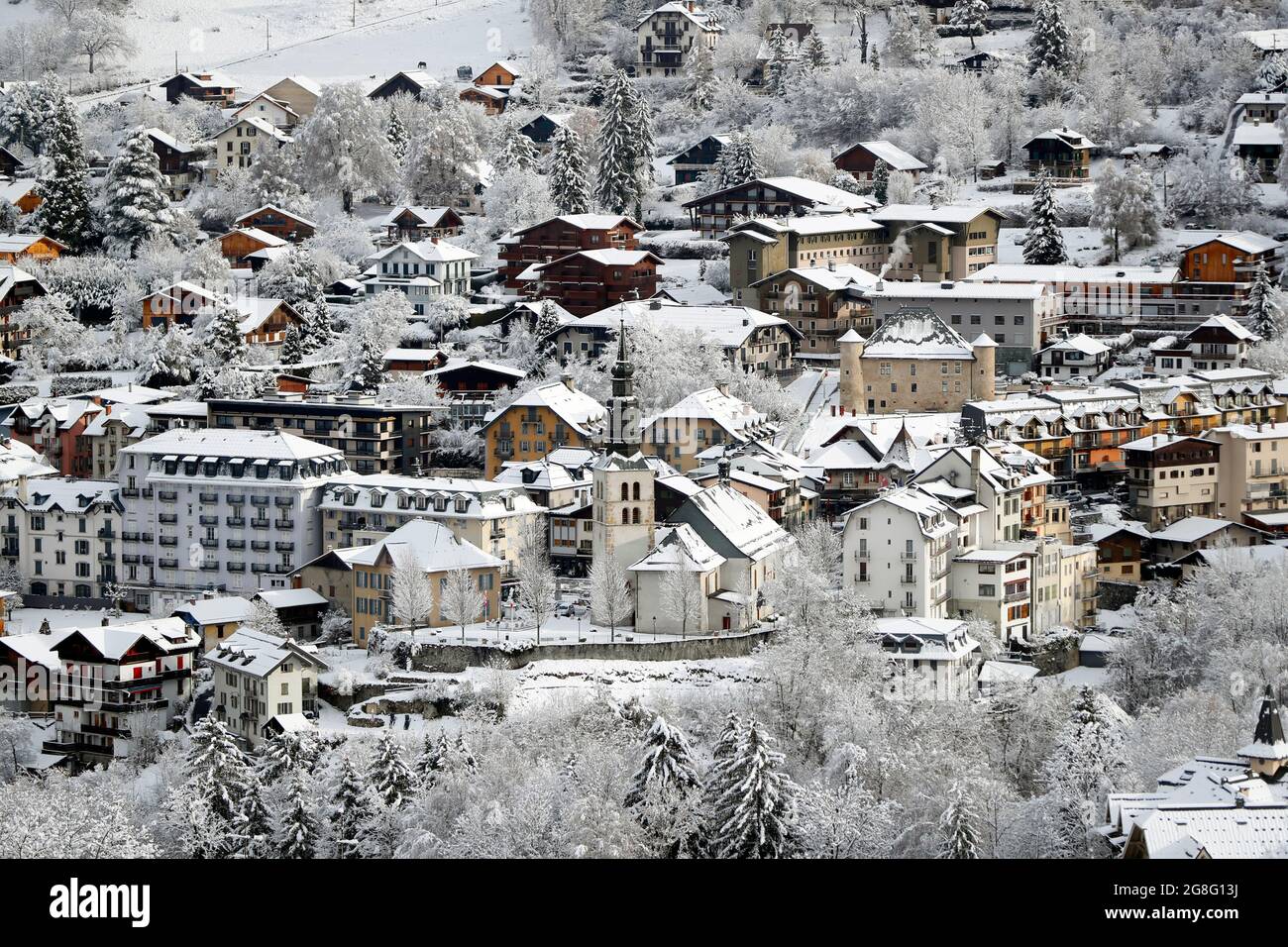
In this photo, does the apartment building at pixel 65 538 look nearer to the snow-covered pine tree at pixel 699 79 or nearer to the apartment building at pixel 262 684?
the apartment building at pixel 262 684

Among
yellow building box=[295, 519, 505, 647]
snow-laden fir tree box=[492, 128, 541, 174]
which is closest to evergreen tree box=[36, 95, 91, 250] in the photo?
snow-laden fir tree box=[492, 128, 541, 174]

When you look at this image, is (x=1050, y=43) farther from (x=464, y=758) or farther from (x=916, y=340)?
(x=464, y=758)

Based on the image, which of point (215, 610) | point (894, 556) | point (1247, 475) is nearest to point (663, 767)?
point (894, 556)

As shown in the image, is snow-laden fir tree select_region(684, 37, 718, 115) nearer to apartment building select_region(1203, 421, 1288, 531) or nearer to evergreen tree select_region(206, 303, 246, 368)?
evergreen tree select_region(206, 303, 246, 368)
